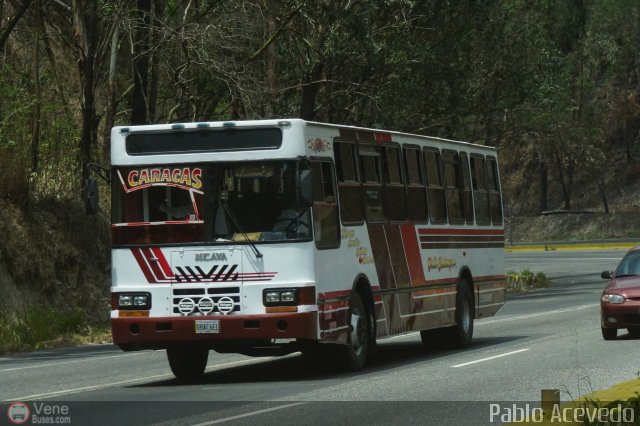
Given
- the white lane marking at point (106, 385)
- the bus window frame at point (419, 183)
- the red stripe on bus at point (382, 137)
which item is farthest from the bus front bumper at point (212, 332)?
the bus window frame at point (419, 183)

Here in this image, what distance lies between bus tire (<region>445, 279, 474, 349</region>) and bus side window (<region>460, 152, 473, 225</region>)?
1073mm

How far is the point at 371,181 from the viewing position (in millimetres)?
18406

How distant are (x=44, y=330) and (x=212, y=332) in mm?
9484

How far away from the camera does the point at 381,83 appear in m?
36.7

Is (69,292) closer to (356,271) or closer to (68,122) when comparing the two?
(68,122)

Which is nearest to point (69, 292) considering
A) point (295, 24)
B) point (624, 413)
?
point (295, 24)

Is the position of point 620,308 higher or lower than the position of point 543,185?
lower

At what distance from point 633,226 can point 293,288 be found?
60.0m

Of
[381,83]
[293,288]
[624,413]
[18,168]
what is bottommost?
[624,413]

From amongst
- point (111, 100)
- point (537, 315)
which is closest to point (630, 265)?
point (537, 315)

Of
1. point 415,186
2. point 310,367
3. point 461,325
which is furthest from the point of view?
point 461,325

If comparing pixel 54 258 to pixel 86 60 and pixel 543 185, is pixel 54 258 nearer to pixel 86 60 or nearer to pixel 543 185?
pixel 86 60

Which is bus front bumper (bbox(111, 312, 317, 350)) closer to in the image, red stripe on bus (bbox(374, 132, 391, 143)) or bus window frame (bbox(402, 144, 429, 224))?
red stripe on bus (bbox(374, 132, 391, 143))

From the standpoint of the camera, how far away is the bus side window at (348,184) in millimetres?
17344
